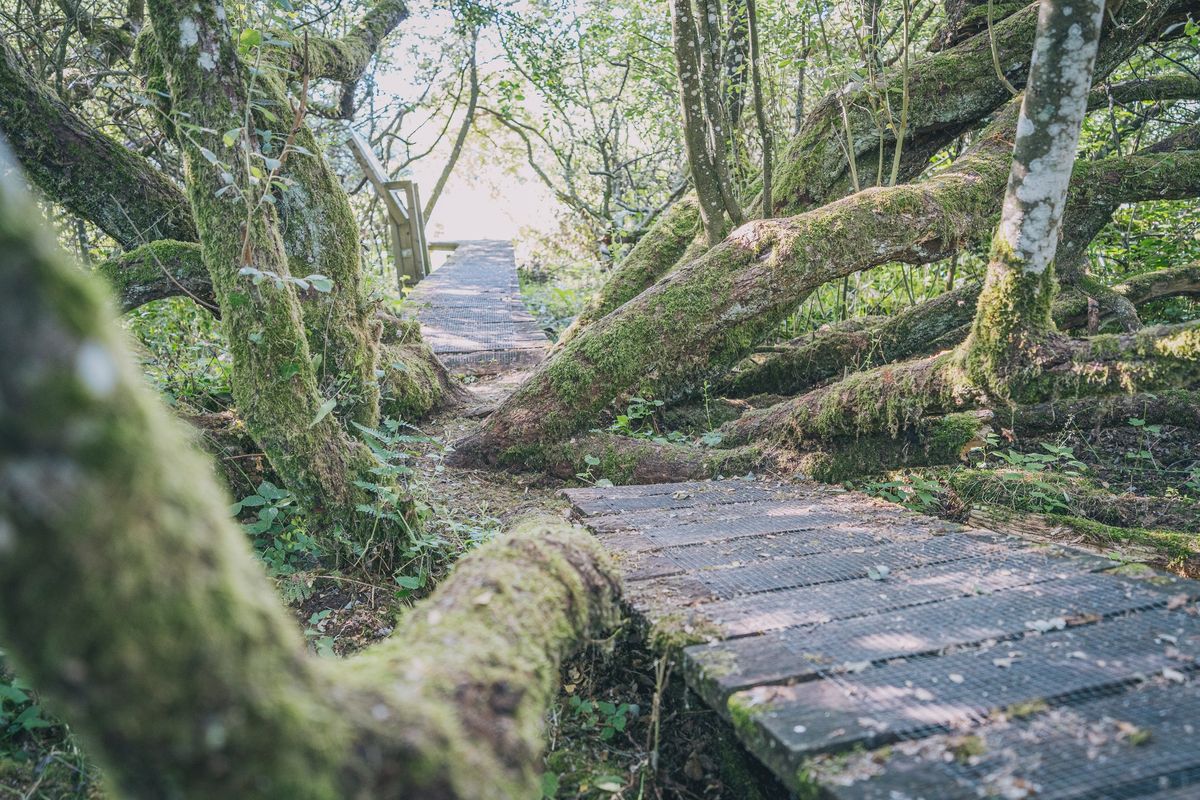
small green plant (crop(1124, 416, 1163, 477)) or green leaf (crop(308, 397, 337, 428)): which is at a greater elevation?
green leaf (crop(308, 397, 337, 428))

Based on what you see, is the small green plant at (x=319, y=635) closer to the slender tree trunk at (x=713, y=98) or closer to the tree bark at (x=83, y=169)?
the tree bark at (x=83, y=169)

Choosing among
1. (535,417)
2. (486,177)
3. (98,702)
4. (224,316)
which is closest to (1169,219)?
(535,417)

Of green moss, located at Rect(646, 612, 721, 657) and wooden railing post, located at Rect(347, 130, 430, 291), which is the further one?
wooden railing post, located at Rect(347, 130, 430, 291)

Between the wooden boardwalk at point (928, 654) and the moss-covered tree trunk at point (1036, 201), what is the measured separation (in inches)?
29.2

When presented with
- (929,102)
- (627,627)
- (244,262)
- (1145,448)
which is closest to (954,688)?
(627,627)

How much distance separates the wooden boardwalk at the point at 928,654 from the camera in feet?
4.74

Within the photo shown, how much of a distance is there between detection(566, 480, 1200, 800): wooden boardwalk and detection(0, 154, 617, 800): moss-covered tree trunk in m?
0.79

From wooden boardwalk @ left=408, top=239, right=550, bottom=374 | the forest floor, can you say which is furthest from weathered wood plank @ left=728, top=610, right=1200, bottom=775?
wooden boardwalk @ left=408, top=239, right=550, bottom=374

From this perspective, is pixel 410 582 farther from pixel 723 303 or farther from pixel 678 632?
pixel 723 303

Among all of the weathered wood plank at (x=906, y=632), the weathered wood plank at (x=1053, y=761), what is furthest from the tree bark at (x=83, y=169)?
the weathered wood plank at (x=1053, y=761)

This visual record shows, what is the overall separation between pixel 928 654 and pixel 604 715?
3.63 feet

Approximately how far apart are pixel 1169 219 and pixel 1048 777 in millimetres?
7590

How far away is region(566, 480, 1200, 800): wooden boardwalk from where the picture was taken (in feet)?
4.74

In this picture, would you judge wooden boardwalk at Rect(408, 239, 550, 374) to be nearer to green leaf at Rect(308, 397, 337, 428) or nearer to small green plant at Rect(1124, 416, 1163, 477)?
green leaf at Rect(308, 397, 337, 428)
